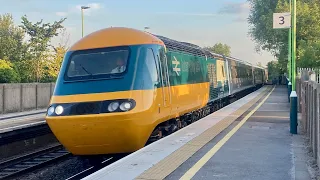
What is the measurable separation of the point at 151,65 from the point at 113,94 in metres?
1.28

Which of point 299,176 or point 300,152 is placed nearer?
point 299,176

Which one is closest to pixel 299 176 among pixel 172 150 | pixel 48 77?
pixel 172 150

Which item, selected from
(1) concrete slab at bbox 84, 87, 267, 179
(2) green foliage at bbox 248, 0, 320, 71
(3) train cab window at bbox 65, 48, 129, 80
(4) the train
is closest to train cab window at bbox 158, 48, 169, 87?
(4) the train

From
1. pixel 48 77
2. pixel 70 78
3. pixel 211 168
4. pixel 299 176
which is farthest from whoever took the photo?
pixel 48 77

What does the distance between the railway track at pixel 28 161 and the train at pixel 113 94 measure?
237 cm

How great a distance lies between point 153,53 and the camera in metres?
10.2

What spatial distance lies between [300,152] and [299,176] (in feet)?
7.22

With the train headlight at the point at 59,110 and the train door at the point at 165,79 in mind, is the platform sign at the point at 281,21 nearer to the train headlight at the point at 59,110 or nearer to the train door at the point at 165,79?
the train door at the point at 165,79

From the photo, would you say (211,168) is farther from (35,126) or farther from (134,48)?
(35,126)

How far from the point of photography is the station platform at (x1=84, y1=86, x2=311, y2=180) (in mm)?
6953

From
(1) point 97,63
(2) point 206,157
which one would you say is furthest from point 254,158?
(1) point 97,63

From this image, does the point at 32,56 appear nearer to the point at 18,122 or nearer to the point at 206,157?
the point at 18,122

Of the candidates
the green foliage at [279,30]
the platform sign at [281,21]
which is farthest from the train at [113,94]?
the green foliage at [279,30]

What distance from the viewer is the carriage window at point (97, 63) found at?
32.0 feet
